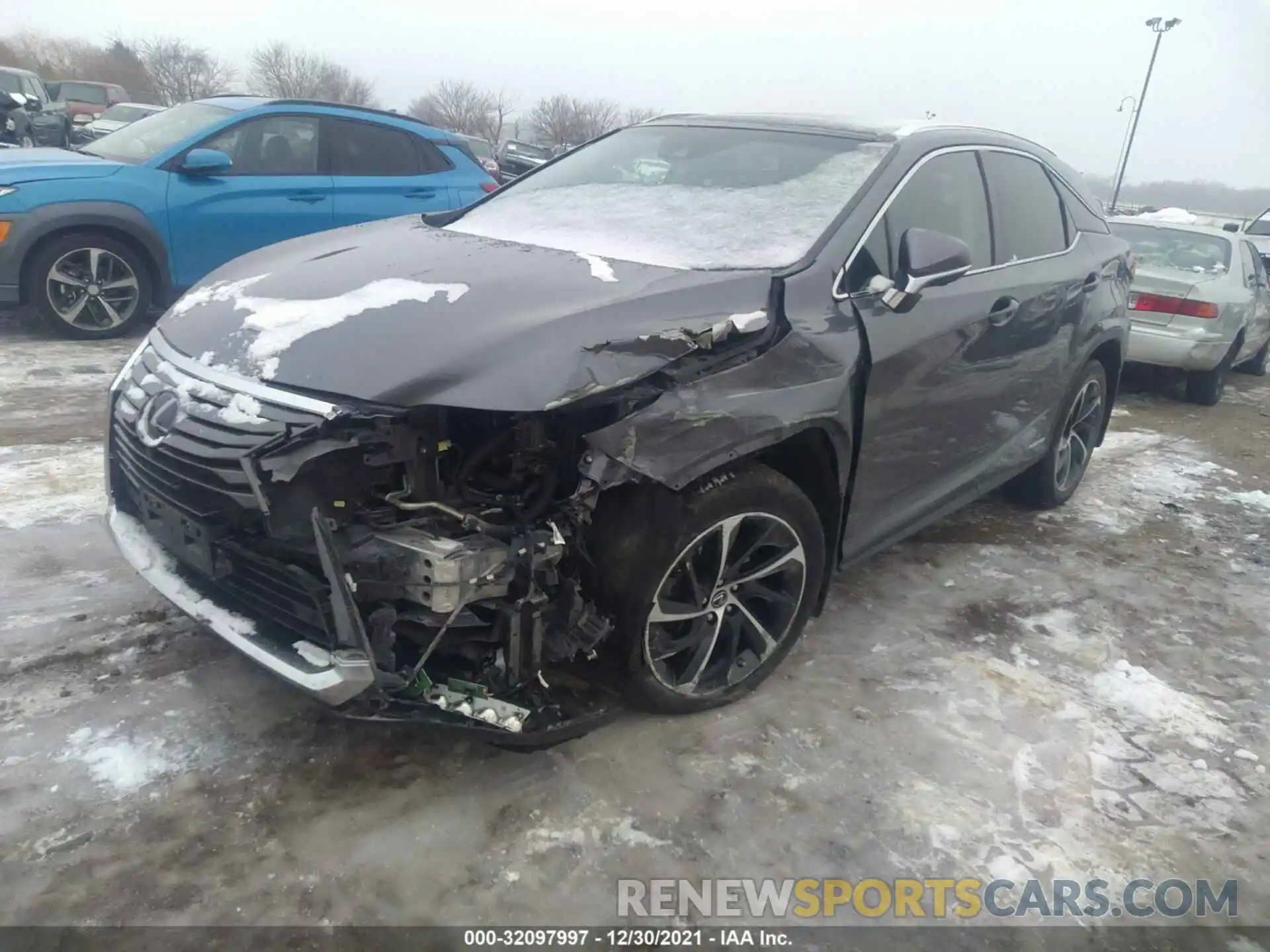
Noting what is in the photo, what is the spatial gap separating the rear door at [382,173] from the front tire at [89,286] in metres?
1.52

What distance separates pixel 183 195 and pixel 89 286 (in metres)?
0.89

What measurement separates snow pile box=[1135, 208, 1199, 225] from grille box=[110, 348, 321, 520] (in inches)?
355

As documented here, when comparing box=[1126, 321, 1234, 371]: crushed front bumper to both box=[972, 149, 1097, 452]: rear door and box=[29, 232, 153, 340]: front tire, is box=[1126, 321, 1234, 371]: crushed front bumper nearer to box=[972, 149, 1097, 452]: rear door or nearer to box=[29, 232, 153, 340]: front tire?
box=[972, 149, 1097, 452]: rear door

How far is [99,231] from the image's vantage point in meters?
6.28

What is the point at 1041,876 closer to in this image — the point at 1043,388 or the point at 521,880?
the point at 521,880

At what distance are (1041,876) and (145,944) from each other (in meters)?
2.17

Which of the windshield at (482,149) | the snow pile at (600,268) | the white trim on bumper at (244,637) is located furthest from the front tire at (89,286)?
the windshield at (482,149)

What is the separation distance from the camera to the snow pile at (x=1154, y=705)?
3.14 metres

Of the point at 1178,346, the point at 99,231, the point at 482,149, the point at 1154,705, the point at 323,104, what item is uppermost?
the point at 323,104

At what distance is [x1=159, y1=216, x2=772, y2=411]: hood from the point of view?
88.4 inches

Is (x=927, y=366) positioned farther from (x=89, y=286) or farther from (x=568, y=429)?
(x=89, y=286)

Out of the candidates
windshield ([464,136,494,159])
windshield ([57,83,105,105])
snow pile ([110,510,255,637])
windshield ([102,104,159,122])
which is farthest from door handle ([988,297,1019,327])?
windshield ([57,83,105,105])

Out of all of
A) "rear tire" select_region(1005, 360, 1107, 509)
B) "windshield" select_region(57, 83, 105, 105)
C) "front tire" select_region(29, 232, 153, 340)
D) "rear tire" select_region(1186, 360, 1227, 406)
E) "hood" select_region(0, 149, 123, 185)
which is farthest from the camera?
"windshield" select_region(57, 83, 105, 105)

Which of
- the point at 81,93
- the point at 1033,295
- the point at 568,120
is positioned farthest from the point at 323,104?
the point at 568,120
